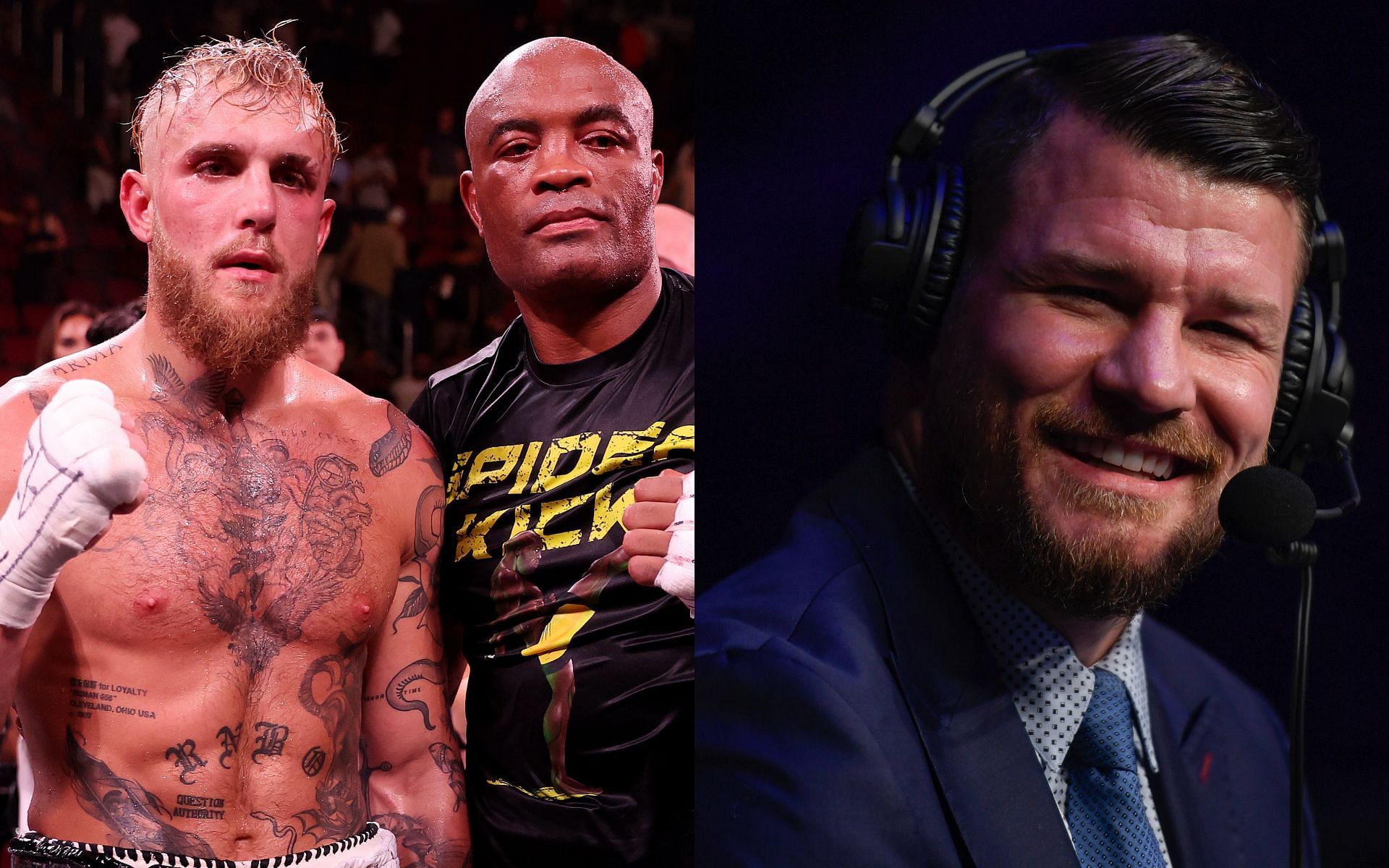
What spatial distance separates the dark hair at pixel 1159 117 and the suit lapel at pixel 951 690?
32 cm

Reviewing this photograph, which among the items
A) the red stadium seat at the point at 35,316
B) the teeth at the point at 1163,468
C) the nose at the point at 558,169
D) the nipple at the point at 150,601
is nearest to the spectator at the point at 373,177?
the nose at the point at 558,169

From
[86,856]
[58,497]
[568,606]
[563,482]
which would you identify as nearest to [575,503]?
[563,482]

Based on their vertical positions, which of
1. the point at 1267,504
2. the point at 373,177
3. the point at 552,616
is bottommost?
the point at 552,616

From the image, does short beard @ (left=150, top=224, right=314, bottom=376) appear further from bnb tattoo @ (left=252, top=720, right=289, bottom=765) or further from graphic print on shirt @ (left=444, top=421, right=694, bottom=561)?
bnb tattoo @ (left=252, top=720, right=289, bottom=765)

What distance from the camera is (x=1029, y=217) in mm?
1225

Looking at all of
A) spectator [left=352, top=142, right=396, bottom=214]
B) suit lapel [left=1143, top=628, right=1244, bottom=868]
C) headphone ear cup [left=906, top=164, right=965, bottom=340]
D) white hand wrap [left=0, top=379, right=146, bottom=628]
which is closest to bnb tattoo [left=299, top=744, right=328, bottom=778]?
white hand wrap [left=0, top=379, right=146, bottom=628]

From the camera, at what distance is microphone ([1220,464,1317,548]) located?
1227 millimetres

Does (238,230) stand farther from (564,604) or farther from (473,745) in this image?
(473,745)

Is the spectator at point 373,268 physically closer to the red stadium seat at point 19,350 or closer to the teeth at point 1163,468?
the red stadium seat at point 19,350

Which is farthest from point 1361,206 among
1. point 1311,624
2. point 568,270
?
point 568,270

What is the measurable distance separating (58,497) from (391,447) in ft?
1.35

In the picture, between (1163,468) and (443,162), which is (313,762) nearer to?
(443,162)

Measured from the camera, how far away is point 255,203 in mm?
1432

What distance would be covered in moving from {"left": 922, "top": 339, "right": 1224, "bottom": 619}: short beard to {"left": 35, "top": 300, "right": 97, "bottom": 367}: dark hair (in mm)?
1126
